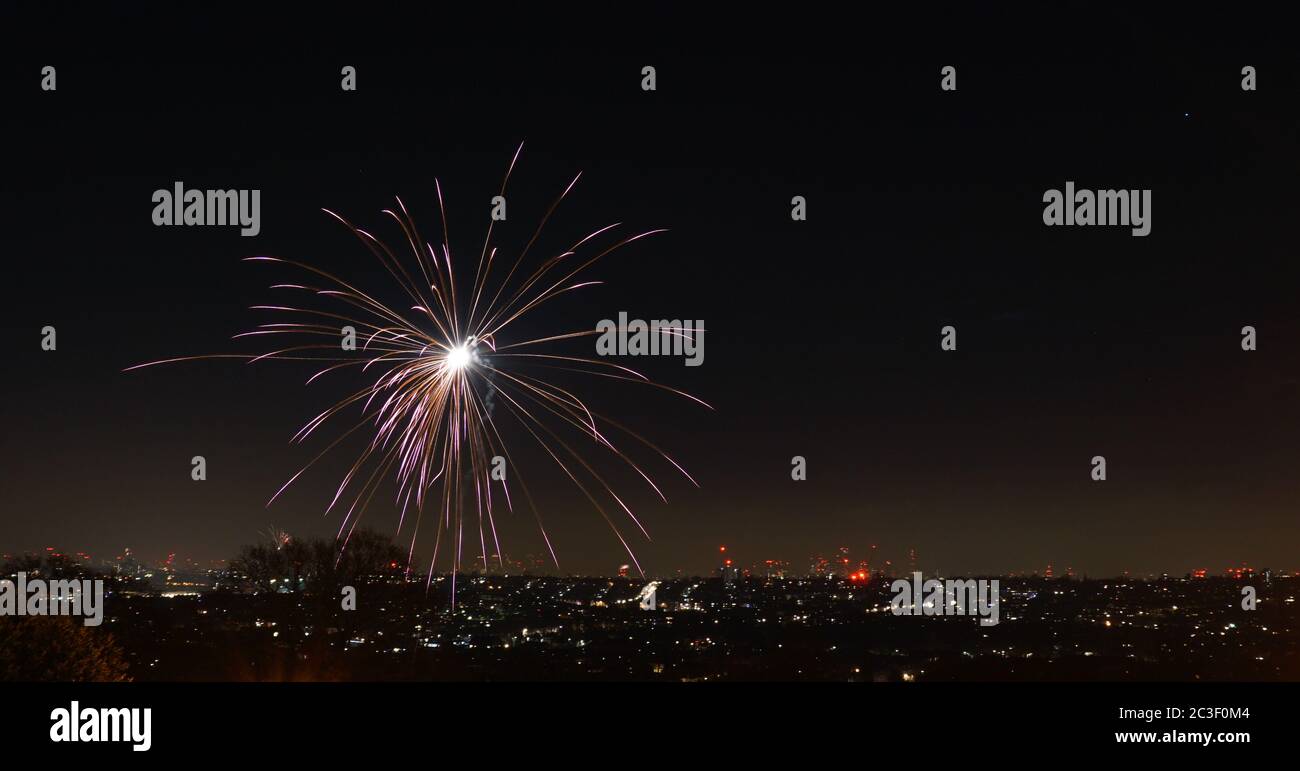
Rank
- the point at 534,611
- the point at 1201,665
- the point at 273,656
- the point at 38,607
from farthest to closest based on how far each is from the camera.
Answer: the point at 534,611 < the point at 1201,665 < the point at 273,656 < the point at 38,607

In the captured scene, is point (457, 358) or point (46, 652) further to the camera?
point (457, 358)

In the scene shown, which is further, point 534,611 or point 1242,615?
point 534,611

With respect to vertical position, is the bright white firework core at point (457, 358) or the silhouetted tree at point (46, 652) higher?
the bright white firework core at point (457, 358)

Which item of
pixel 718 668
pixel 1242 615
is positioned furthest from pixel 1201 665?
pixel 1242 615

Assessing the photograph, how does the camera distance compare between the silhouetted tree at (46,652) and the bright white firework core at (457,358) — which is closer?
the silhouetted tree at (46,652)

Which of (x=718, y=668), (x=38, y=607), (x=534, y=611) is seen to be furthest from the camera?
(x=534, y=611)

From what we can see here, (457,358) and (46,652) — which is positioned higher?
(457,358)
